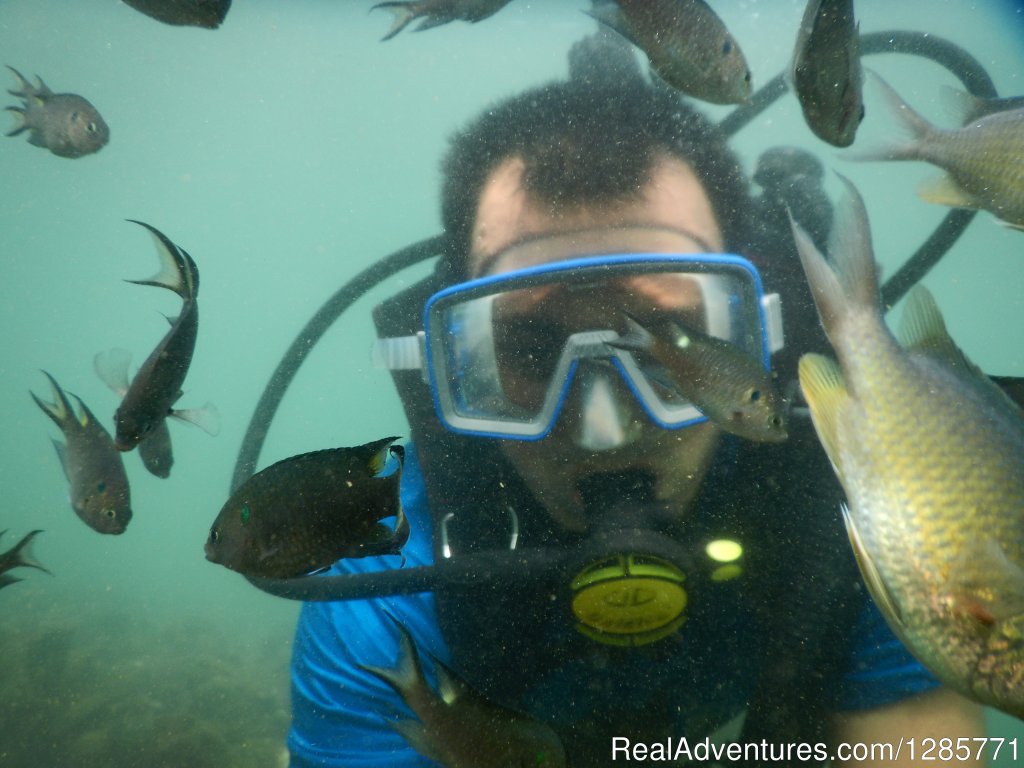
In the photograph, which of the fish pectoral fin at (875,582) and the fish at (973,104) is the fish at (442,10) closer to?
the fish at (973,104)

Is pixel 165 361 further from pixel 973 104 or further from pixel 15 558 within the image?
pixel 973 104

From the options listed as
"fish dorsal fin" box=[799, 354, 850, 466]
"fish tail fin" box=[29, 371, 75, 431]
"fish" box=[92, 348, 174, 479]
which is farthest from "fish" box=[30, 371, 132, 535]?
"fish dorsal fin" box=[799, 354, 850, 466]

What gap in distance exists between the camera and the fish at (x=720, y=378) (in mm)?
1499

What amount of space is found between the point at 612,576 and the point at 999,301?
9327 cm

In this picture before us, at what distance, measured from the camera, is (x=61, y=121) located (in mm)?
3566

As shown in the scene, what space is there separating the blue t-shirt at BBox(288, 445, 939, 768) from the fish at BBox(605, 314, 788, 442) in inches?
49.9

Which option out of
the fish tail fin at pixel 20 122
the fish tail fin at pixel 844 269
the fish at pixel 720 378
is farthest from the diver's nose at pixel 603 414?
the fish tail fin at pixel 20 122

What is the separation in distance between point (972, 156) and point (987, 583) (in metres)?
1.03

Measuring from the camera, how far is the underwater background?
10430 mm

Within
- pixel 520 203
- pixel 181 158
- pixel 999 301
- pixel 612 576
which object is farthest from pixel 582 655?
pixel 999 301

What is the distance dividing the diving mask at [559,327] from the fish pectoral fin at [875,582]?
1.57 metres

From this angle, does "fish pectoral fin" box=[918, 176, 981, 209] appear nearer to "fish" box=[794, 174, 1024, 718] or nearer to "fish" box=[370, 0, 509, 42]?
"fish" box=[794, 174, 1024, 718]

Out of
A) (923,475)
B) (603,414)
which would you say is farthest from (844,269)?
(603,414)

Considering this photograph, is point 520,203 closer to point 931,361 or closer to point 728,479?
point 728,479
